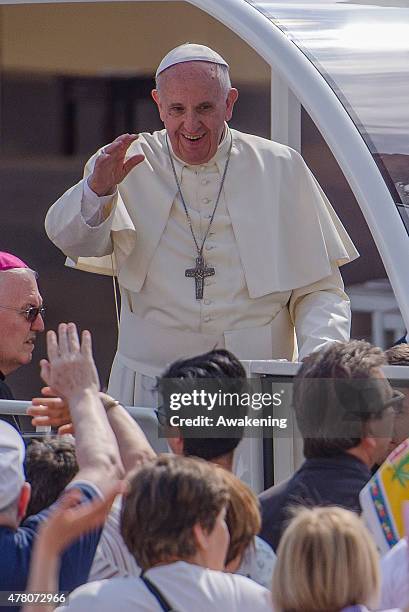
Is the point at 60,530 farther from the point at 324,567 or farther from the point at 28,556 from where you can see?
the point at 324,567

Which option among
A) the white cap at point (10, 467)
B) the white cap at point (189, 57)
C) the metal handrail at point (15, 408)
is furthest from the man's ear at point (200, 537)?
the white cap at point (189, 57)

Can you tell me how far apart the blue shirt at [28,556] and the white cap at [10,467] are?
0.07 m

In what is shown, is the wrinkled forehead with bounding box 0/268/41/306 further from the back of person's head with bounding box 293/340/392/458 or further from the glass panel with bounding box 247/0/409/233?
the back of person's head with bounding box 293/340/392/458

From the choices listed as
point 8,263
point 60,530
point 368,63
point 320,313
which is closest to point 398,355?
point 320,313

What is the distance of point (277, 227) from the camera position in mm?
4781

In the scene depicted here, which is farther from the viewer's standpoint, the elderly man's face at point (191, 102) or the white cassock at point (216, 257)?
the white cassock at point (216, 257)

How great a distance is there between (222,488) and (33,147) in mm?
4216

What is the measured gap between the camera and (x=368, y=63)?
16.0 ft

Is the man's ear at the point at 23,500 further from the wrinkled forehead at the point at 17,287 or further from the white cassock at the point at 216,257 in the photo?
the wrinkled forehead at the point at 17,287

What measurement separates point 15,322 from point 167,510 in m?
1.78

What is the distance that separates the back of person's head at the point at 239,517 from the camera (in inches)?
123

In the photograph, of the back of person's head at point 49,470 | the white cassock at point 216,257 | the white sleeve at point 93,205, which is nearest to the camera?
the back of person's head at point 49,470

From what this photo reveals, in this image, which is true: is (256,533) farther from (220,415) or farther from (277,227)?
(277,227)

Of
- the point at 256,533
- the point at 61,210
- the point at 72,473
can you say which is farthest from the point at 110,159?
the point at 256,533
